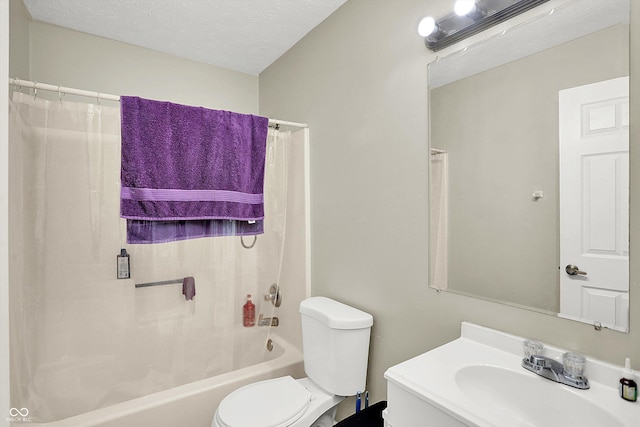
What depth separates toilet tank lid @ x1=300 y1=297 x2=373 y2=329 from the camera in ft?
5.24

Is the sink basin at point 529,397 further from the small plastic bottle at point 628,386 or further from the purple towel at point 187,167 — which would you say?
the purple towel at point 187,167

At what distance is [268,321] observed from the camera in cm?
218

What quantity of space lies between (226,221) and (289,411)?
1023mm

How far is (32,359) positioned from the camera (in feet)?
5.17

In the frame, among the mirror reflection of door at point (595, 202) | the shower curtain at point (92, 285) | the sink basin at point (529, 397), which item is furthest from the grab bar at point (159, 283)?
the mirror reflection of door at point (595, 202)

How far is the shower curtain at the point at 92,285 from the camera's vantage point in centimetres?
152

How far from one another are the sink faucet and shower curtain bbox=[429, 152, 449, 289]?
1.32ft

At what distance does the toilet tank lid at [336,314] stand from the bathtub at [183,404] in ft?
1.60

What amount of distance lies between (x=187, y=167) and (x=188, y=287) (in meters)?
0.73

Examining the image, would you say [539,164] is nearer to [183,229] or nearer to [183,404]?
[183,229]

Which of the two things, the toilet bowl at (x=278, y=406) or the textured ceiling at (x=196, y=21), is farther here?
the textured ceiling at (x=196, y=21)

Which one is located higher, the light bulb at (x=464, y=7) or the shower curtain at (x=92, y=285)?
the light bulb at (x=464, y=7)

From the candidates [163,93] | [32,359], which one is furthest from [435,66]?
[32,359]

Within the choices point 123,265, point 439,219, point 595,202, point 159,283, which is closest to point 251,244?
point 159,283
